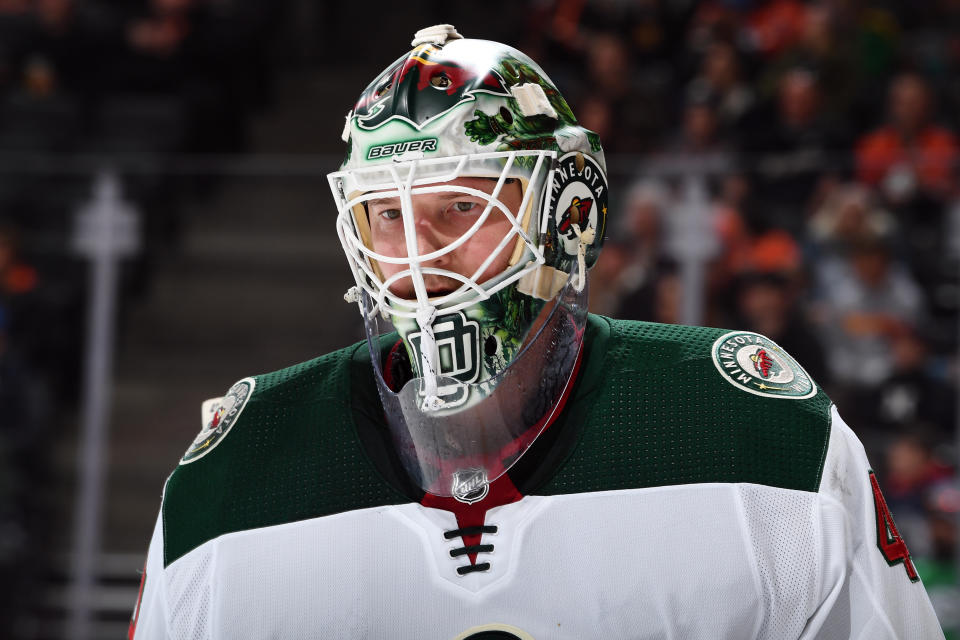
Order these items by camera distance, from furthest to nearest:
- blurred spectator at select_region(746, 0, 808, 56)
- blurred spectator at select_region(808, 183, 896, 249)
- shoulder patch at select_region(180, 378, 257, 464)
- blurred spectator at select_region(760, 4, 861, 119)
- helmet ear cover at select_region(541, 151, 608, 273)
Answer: blurred spectator at select_region(746, 0, 808, 56) < blurred spectator at select_region(760, 4, 861, 119) < blurred spectator at select_region(808, 183, 896, 249) < shoulder patch at select_region(180, 378, 257, 464) < helmet ear cover at select_region(541, 151, 608, 273)

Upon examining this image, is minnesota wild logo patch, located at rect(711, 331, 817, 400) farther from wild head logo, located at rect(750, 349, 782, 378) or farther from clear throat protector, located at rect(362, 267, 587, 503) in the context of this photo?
clear throat protector, located at rect(362, 267, 587, 503)

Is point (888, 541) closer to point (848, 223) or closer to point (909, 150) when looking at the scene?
point (848, 223)

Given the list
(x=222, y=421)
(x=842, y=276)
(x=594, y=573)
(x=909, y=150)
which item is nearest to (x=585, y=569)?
(x=594, y=573)

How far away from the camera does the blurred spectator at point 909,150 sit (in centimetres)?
388

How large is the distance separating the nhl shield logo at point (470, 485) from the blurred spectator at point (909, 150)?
8.49 ft

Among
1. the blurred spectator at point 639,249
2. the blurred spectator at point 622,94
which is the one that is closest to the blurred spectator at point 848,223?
the blurred spectator at point 639,249

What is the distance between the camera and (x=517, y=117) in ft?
5.55

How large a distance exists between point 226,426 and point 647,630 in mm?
669

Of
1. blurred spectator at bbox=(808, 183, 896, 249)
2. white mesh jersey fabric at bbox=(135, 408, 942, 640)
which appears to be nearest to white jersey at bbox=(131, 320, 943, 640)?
white mesh jersey fabric at bbox=(135, 408, 942, 640)

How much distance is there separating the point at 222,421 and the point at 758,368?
0.77 meters

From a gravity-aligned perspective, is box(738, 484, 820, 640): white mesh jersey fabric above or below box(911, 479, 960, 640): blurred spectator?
above

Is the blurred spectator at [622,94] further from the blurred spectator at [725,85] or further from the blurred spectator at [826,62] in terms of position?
the blurred spectator at [826,62]

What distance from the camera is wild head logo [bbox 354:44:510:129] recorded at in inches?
65.2

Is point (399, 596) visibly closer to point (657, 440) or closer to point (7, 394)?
point (657, 440)
